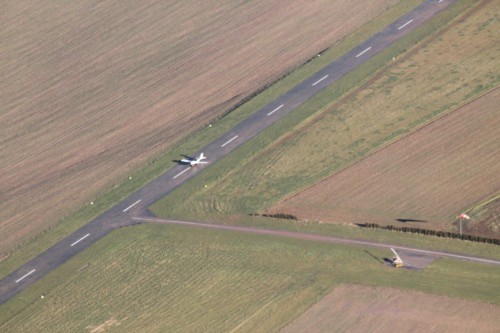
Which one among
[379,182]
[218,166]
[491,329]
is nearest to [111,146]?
[218,166]

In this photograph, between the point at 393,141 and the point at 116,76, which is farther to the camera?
the point at 116,76

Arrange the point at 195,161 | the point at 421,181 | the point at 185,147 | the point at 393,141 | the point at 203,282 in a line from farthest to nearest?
the point at 185,147 → the point at 195,161 → the point at 393,141 → the point at 421,181 → the point at 203,282

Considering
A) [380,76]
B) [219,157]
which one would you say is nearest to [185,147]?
[219,157]

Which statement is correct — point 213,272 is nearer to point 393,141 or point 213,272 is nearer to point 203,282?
point 203,282

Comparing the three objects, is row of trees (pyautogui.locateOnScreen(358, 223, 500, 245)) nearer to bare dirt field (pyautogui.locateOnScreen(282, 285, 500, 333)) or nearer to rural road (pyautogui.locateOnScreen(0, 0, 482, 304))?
rural road (pyautogui.locateOnScreen(0, 0, 482, 304))

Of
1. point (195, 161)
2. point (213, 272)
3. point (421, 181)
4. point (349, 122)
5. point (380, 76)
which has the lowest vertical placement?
point (421, 181)

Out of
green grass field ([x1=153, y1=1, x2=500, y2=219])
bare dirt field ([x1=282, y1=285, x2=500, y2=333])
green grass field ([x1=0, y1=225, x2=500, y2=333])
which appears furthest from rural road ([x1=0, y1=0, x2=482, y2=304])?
bare dirt field ([x1=282, y1=285, x2=500, y2=333])

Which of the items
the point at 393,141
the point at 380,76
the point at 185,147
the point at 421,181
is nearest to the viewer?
the point at 421,181
